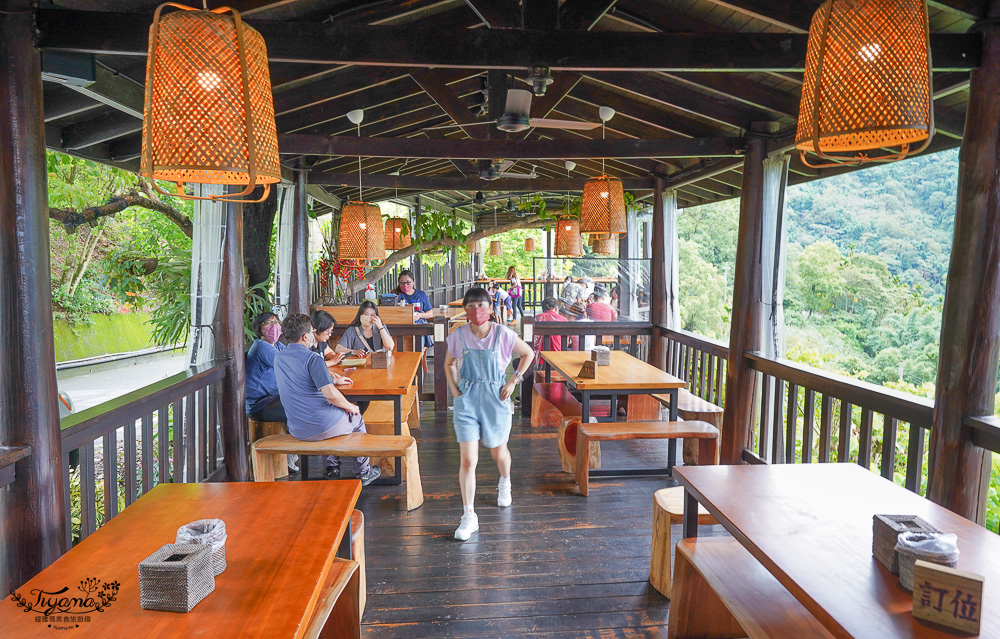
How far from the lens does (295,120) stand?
528cm

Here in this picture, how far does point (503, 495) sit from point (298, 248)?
3.84 meters

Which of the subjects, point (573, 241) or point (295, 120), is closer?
point (295, 120)

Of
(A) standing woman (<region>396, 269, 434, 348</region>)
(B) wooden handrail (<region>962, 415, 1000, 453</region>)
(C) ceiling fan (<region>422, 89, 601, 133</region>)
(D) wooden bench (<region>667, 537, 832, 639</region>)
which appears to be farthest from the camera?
(A) standing woman (<region>396, 269, 434, 348</region>)

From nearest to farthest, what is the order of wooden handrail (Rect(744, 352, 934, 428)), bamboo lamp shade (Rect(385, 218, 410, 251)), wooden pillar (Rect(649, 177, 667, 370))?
wooden handrail (Rect(744, 352, 934, 428)) → wooden pillar (Rect(649, 177, 667, 370)) → bamboo lamp shade (Rect(385, 218, 410, 251))

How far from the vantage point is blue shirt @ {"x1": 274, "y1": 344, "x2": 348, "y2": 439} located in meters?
3.64

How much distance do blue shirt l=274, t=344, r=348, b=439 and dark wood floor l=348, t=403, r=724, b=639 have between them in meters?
0.64

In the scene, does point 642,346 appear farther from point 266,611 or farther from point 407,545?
point 266,611

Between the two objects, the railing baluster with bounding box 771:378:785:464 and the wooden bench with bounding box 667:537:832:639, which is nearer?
the wooden bench with bounding box 667:537:832:639

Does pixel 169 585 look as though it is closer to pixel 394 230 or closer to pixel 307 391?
pixel 307 391

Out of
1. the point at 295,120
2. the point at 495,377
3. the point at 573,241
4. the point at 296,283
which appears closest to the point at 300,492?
the point at 495,377

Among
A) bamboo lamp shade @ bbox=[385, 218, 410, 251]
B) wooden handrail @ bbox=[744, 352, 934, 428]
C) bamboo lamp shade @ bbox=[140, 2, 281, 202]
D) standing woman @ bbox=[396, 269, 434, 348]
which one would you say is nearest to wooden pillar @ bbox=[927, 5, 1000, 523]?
wooden handrail @ bbox=[744, 352, 934, 428]

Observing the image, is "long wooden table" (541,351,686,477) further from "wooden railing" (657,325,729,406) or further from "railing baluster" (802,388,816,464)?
"wooden railing" (657,325,729,406)

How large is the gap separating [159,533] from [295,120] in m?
4.23

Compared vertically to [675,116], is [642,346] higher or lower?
lower
